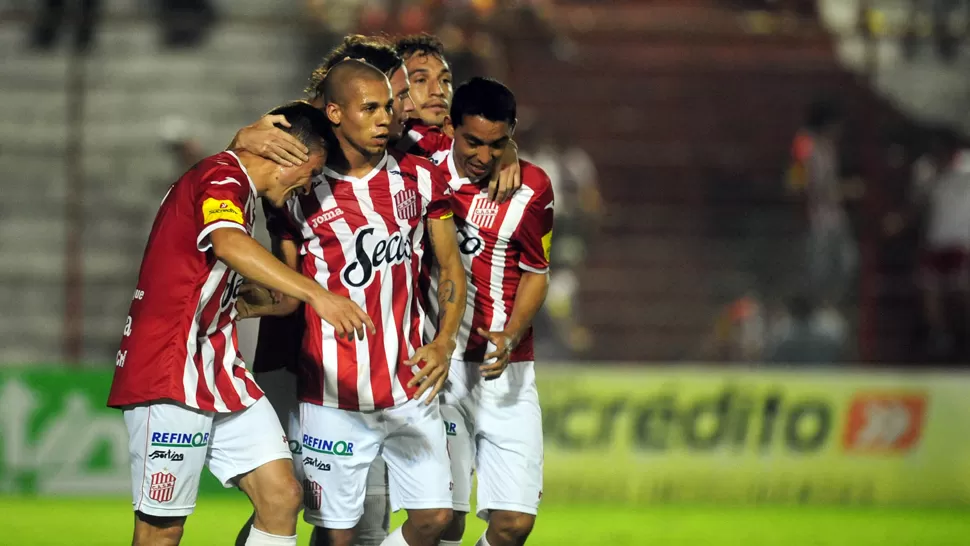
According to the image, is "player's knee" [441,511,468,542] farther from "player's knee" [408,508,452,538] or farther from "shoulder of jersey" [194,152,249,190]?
"shoulder of jersey" [194,152,249,190]

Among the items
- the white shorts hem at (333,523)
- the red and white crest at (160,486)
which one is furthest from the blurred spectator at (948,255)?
the red and white crest at (160,486)

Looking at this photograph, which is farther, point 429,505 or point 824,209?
point 824,209

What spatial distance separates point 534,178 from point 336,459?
1564mm

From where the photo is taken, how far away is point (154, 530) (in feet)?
16.4

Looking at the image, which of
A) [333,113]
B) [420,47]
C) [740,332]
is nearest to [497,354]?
[333,113]

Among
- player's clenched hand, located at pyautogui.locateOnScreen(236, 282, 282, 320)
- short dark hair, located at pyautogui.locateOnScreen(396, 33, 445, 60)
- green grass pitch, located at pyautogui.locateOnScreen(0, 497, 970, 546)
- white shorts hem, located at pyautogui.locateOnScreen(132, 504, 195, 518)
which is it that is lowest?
green grass pitch, located at pyautogui.locateOnScreen(0, 497, 970, 546)

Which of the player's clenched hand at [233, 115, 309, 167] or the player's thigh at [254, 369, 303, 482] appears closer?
the player's clenched hand at [233, 115, 309, 167]

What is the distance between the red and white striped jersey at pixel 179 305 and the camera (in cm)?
489

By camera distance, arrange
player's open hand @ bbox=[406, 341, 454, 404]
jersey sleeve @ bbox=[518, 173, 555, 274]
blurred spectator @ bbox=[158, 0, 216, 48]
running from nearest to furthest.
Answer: player's open hand @ bbox=[406, 341, 454, 404] < jersey sleeve @ bbox=[518, 173, 555, 274] < blurred spectator @ bbox=[158, 0, 216, 48]

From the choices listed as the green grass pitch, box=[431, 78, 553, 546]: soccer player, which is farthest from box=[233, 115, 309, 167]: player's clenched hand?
the green grass pitch

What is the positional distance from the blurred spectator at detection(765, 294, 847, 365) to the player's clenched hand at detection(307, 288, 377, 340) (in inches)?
298

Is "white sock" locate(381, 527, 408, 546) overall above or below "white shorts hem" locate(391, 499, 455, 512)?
below

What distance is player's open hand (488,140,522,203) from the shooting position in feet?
18.7

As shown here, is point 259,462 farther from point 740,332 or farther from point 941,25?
point 941,25
